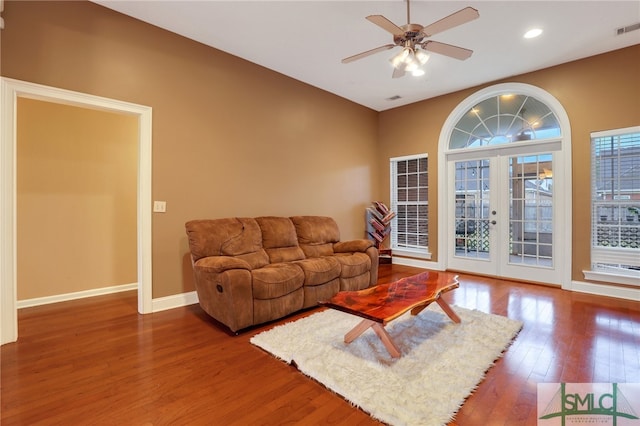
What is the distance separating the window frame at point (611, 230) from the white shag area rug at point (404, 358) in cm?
203

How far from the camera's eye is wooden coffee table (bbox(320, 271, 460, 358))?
205 cm

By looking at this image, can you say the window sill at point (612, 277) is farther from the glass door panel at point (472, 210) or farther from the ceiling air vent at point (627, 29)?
the ceiling air vent at point (627, 29)

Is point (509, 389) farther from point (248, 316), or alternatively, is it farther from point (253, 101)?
point (253, 101)

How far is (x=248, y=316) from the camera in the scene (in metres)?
2.70

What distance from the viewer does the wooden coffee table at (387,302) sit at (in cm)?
205

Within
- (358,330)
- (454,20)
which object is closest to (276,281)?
(358,330)

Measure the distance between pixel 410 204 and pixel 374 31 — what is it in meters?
3.38

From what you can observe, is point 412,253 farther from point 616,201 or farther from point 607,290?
point 616,201

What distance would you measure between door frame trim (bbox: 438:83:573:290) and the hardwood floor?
103 centimetres

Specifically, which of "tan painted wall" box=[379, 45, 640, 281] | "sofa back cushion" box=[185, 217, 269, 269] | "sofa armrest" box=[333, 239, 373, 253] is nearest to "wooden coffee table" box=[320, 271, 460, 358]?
"sofa armrest" box=[333, 239, 373, 253]

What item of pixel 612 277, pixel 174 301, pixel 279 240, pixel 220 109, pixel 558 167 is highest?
pixel 220 109

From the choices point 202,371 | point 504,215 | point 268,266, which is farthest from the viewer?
point 504,215

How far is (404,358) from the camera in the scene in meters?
2.19

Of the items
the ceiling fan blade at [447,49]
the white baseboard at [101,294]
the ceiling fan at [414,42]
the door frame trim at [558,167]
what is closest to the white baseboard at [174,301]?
the white baseboard at [101,294]
